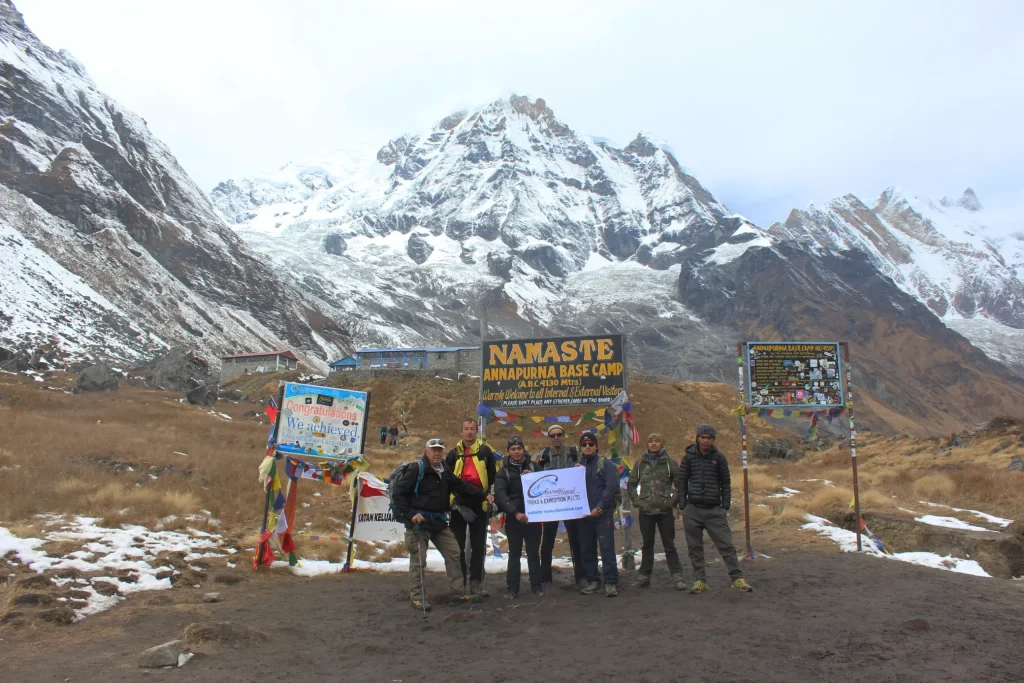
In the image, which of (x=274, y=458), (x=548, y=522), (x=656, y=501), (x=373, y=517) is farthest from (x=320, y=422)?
(x=656, y=501)

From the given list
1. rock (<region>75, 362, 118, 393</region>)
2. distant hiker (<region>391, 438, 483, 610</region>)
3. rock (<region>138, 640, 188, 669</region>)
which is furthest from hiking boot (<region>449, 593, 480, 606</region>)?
rock (<region>75, 362, 118, 393</region>)

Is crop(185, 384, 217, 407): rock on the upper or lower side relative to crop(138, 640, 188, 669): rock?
upper

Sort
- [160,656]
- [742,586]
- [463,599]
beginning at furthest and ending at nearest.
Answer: [463,599], [742,586], [160,656]

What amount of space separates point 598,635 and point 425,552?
2.55 m

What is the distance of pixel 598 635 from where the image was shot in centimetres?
695

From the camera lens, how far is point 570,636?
698 centimetres

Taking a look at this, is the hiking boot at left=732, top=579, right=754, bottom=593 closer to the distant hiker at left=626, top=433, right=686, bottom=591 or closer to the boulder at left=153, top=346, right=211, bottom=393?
the distant hiker at left=626, top=433, right=686, bottom=591

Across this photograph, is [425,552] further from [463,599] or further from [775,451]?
[775,451]

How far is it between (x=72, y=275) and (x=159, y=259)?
32120mm

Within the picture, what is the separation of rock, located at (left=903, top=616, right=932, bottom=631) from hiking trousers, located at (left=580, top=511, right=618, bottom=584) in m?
3.27

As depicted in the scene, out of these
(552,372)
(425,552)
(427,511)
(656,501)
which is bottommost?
(425,552)

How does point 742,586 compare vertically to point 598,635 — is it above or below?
above

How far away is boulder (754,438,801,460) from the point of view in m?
39.8

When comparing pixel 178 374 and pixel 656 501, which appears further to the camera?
pixel 178 374
